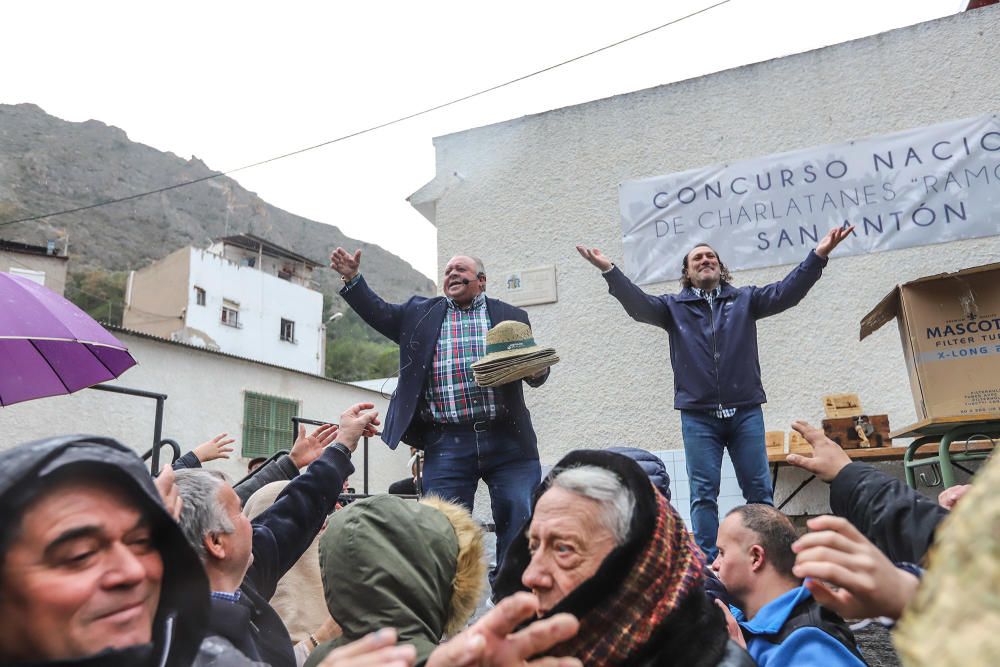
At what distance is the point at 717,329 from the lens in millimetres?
3920

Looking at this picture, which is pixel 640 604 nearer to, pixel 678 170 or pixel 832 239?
pixel 832 239

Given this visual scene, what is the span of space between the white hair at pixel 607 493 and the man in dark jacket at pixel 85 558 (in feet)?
2.32

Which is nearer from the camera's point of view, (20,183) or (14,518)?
(14,518)

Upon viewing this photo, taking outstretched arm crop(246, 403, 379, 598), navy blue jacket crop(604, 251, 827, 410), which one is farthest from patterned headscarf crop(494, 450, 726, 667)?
navy blue jacket crop(604, 251, 827, 410)

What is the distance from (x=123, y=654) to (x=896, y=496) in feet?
4.82

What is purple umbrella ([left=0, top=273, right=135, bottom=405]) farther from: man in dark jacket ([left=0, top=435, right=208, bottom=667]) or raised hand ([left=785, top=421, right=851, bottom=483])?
raised hand ([left=785, top=421, right=851, bottom=483])

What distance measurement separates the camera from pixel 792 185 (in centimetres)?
612

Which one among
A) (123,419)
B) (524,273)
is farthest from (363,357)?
(524,273)

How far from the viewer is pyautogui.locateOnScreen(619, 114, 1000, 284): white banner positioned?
5738 millimetres

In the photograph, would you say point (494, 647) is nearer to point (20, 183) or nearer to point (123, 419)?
point (123, 419)

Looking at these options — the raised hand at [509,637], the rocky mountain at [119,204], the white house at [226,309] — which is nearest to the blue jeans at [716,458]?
the raised hand at [509,637]

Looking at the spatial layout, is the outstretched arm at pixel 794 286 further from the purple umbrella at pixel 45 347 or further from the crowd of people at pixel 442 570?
the purple umbrella at pixel 45 347

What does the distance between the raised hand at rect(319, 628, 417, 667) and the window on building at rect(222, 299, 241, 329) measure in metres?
31.5

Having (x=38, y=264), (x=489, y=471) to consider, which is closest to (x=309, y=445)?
(x=489, y=471)
